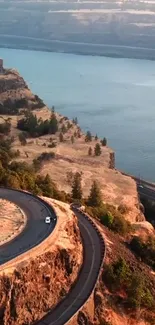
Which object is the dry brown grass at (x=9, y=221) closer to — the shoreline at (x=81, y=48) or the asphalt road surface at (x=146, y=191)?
the asphalt road surface at (x=146, y=191)

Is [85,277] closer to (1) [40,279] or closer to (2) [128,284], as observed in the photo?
(2) [128,284]

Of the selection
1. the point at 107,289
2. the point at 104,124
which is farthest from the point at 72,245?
the point at 104,124

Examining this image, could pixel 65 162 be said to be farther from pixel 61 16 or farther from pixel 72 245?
pixel 61 16

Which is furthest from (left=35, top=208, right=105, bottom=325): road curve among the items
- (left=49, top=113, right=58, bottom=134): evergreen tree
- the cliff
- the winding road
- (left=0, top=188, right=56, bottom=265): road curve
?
(left=49, top=113, right=58, bottom=134): evergreen tree

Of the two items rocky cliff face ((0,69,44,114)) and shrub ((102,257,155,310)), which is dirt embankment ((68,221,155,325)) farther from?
rocky cliff face ((0,69,44,114))

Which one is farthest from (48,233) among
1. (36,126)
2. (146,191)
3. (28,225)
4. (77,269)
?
(36,126)
